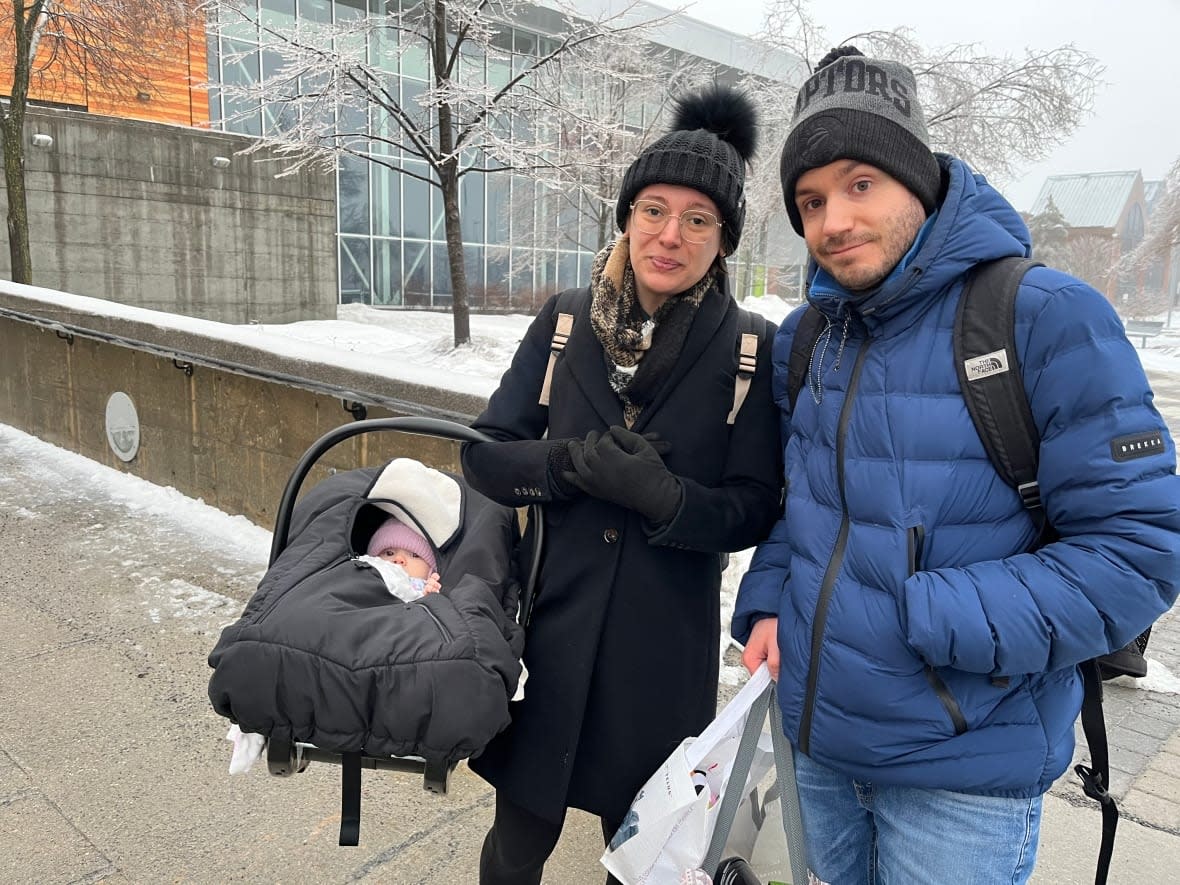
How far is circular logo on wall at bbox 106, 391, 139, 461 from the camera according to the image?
623cm

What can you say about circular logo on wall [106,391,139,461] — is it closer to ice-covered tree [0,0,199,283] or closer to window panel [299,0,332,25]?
ice-covered tree [0,0,199,283]

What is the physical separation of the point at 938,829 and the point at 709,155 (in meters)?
1.37

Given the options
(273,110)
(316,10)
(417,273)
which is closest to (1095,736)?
(273,110)

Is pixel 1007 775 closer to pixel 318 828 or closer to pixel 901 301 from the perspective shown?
pixel 901 301

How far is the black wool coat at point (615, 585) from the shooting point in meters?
1.84

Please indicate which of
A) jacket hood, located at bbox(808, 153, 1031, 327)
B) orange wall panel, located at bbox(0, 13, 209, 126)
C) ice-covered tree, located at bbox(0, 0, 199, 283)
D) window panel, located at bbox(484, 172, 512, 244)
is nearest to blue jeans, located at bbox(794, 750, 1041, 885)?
jacket hood, located at bbox(808, 153, 1031, 327)

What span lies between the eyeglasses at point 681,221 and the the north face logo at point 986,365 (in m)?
0.67

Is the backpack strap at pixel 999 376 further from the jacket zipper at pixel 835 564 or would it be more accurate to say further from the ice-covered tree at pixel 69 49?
the ice-covered tree at pixel 69 49

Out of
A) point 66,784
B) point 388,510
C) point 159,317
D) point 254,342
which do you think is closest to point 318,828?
point 66,784

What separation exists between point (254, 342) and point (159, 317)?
160 centimetres

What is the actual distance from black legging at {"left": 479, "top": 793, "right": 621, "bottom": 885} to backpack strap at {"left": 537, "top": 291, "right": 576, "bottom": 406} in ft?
3.11

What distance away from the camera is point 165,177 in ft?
54.3

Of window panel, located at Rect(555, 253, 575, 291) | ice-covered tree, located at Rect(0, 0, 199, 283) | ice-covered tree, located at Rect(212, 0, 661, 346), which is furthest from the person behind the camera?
window panel, located at Rect(555, 253, 575, 291)

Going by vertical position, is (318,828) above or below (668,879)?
below
